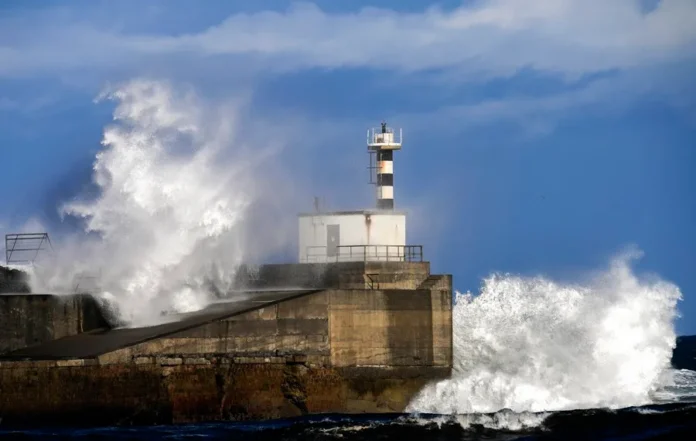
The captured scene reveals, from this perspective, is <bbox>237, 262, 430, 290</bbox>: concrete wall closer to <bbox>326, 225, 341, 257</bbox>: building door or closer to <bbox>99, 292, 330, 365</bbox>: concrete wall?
<bbox>326, 225, 341, 257</bbox>: building door

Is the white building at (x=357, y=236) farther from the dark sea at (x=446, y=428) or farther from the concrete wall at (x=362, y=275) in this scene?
the dark sea at (x=446, y=428)

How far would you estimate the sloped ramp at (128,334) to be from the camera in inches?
1283

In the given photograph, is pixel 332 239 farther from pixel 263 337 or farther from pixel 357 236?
pixel 263 337

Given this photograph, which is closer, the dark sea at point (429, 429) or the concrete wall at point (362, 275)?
the dark sea at point (429, 429)

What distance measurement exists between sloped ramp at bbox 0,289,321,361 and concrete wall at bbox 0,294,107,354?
225 millimetres

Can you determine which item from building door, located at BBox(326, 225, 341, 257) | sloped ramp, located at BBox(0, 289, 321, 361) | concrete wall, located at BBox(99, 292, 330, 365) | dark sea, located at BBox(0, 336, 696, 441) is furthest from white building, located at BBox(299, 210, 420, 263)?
dark sea, located at BBox(0, 336, 696, 441)

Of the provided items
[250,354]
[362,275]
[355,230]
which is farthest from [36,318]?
[355,230]

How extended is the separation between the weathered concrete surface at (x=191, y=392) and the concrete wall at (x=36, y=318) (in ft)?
8.87

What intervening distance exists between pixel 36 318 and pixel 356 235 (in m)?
8.64

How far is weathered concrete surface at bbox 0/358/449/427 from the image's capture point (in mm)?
31703

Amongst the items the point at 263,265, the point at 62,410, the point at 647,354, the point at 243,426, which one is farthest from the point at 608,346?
the point at 62,410

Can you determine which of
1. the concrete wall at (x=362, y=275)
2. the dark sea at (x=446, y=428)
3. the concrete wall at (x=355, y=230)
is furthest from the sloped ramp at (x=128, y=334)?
the concrete wall at (x=355, y=230)

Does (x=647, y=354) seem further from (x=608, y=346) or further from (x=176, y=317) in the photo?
(x=176, y=317)

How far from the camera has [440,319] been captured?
120 feet
